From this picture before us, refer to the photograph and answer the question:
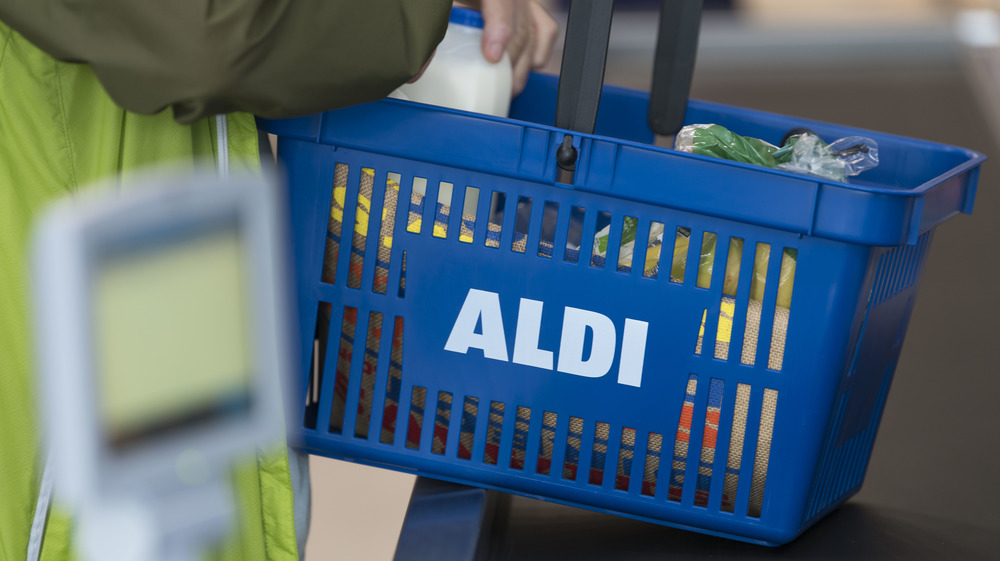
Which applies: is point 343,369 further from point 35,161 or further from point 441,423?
point 35,161

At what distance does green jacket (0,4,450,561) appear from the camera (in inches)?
28.1

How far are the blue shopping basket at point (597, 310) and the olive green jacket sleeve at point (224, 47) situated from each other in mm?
110

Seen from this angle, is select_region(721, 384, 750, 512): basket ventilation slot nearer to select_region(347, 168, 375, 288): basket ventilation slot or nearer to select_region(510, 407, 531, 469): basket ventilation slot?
select_region(510, 407, 531, 469): basket ventilation slot

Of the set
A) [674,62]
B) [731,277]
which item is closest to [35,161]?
[731,277]

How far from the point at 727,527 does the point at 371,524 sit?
1.15 m

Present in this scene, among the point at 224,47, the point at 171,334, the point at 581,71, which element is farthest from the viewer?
the point at 581,71

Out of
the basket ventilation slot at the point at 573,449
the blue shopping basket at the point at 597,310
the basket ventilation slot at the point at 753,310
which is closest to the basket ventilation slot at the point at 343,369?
the blue shopping basket at the point at 597,310

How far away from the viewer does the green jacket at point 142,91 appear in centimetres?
71

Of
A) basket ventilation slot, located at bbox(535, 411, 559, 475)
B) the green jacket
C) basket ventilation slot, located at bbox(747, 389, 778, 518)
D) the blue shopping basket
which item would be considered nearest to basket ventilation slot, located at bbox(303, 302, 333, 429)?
the blue shopping basket

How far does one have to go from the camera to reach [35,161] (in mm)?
804

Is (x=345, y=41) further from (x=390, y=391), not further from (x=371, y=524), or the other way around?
(x=371, y=524)

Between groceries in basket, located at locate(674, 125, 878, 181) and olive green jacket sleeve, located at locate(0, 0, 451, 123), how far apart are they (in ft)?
1.06

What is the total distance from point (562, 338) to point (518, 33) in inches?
15.6

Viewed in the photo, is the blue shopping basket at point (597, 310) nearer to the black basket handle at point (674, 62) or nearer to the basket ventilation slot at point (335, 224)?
the basket ventilation slot at point (335, 224)
